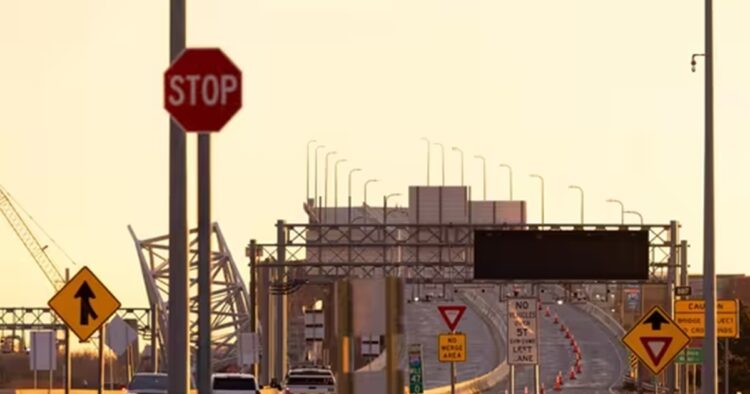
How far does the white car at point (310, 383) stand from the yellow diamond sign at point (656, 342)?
3383cm

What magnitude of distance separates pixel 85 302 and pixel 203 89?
13.8m

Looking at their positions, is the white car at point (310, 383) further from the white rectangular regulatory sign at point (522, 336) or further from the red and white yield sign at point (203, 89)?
the red and white yield sign at point (203, 89)

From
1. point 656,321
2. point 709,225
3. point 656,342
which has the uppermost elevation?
point 709,225

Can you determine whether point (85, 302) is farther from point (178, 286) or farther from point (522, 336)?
point (522, 336)

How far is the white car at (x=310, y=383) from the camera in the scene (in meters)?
76.6

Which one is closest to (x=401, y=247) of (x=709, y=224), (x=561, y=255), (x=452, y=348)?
(x=561, y=255)

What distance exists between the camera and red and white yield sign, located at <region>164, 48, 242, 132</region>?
74.8 feet

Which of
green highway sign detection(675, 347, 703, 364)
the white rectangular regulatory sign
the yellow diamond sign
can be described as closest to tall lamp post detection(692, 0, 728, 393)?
the yellow diamond sign

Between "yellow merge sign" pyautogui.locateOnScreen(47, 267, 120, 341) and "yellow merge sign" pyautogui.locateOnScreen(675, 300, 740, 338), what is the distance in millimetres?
24924

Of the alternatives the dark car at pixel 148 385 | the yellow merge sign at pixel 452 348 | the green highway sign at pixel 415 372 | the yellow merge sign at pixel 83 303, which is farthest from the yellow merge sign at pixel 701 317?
the yellow merge sign at pixel 83 303

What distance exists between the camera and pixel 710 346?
42.7 metres

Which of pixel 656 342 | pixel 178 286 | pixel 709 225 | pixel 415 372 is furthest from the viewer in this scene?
pixel 415 372

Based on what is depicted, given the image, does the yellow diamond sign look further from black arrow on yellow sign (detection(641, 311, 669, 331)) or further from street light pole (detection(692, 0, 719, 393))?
street light pole (detection(692, 0, 719, 393))

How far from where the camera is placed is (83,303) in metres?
36.1
